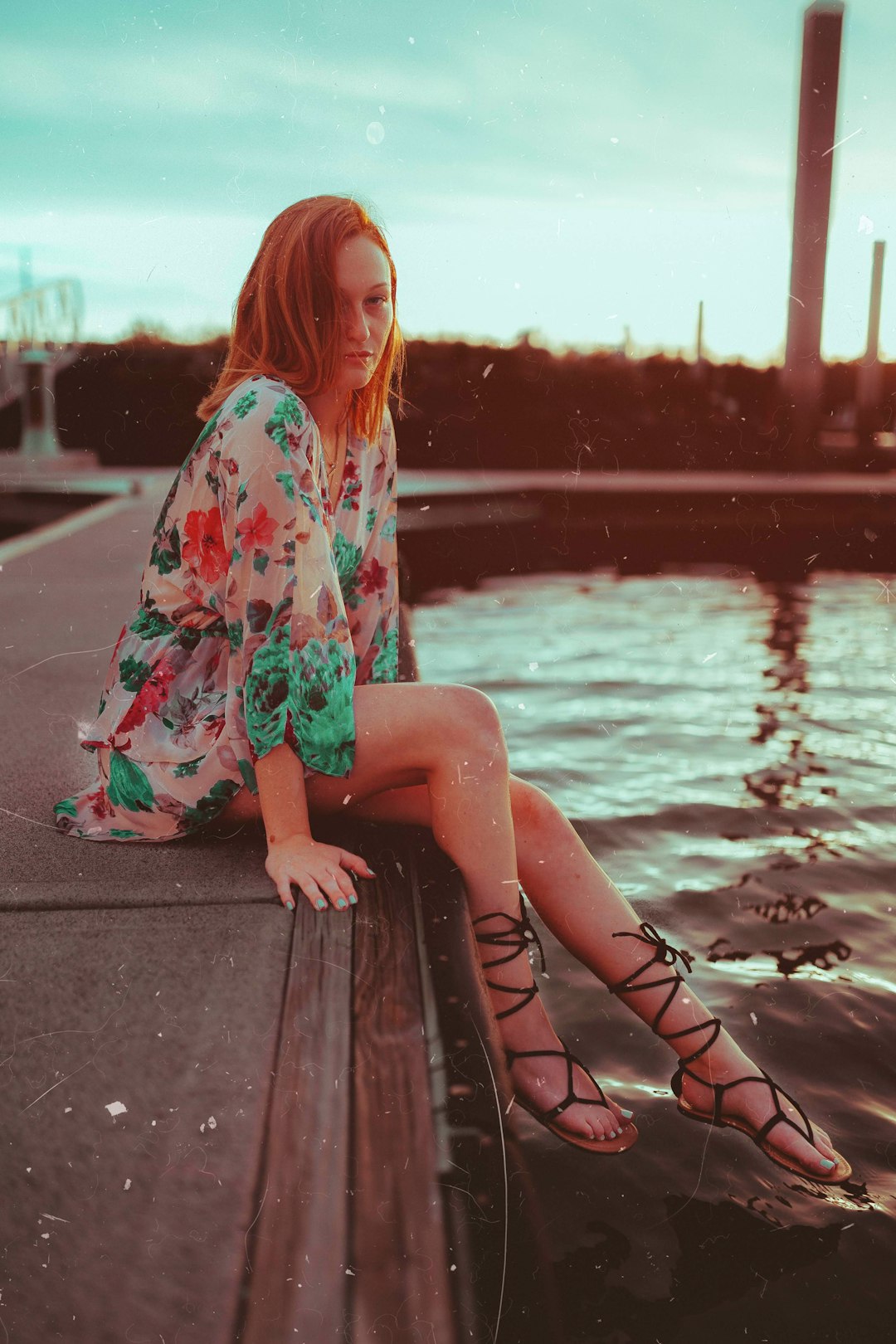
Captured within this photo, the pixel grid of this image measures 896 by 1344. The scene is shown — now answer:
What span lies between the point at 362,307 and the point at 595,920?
97 centimetres

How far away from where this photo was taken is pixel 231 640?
1582 millimetres

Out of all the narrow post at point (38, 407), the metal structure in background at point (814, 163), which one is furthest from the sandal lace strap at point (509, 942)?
the narrow post at point (38, 407)

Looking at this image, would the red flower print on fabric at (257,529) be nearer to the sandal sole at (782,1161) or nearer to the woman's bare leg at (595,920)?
the woman's bare leg at (595,920)

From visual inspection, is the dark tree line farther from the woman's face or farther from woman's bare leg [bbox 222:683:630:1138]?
woman's bare leg [bbox 222:683:630:1138]

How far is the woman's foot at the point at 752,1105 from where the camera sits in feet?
5.40

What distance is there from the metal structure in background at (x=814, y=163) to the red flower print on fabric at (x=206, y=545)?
133 cm

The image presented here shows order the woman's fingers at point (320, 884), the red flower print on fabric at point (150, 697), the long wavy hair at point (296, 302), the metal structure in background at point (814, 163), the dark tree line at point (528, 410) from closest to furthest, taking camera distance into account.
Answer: the woman's fingers at point (320, 884), the long wavy hair at point (296, 302), the red flower print on fabric at point (150, 697), the metal structure in background at point (814, 163), the dark tree line at point (528, 410)

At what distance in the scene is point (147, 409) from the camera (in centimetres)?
1294

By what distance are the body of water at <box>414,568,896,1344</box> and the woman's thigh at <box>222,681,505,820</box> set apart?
55cm

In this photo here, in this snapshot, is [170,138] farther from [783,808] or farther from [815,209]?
[783,808]

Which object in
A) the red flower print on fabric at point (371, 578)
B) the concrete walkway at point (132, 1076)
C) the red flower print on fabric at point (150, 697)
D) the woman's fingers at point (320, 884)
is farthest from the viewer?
the red flower print on fabric at point (371, 578)

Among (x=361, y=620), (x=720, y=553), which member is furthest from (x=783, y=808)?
(x=720, y=553)

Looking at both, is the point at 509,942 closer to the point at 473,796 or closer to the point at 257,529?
the point at 473,796

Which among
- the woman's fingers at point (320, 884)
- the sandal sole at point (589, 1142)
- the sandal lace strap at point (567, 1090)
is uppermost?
the woman's fingers at point (320, 884)
